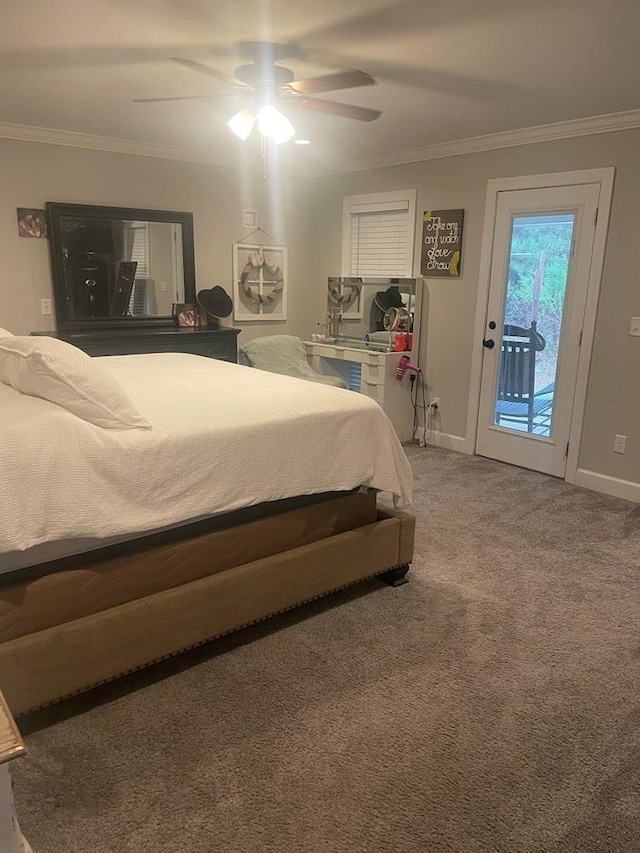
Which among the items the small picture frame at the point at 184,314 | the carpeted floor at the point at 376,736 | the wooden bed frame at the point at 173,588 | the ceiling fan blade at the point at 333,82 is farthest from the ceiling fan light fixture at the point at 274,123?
the small picture frame at the point at 184,314

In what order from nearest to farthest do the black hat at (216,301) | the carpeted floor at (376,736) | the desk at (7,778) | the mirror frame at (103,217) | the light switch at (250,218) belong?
1. the desk at (7,778)
2. the carpeted floor at (376,736)
3. the mirror frame at (103,217)
4. the black hat at (216,301)
5. the light switch at (250,218)

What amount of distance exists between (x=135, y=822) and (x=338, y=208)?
5.14 meters

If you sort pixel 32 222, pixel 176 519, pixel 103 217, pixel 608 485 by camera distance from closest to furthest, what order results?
pixel 176 519
pixel 608 485
pixel 32 222
pixel 103 217

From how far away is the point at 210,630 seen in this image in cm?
217

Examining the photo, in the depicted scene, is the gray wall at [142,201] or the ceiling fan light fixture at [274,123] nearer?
the ceiling fan light fixture at [274,123]

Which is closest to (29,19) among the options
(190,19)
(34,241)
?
(190,19)

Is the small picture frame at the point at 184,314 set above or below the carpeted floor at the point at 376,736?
above

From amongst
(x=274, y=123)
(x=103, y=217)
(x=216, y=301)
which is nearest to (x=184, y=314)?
(x=216, y=301)

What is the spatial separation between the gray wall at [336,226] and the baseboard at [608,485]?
0.15 feet

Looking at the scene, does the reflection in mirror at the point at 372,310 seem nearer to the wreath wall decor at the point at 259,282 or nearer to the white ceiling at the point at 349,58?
the wreath wall decor at the point at 259,282

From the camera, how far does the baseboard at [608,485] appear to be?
3867 millimetres

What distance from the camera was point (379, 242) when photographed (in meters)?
5.39

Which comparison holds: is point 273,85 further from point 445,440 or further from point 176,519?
point 445,440

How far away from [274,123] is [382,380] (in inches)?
96.3
